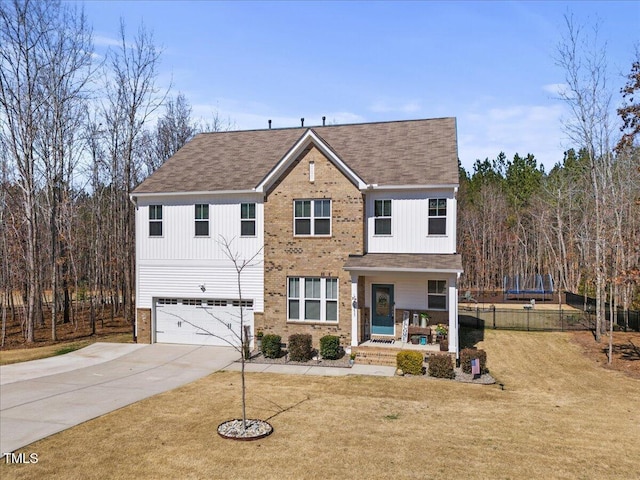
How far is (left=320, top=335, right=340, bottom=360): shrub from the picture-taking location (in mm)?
18016

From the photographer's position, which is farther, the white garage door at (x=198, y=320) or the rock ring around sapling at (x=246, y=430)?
the white garage door at (x=198, y=320)

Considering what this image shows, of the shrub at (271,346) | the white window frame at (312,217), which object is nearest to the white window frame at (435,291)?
the white window frame at (312,217)

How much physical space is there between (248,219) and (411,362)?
30.3ft

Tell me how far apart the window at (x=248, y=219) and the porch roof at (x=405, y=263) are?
4.60 m

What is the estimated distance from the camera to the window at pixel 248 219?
20406mm

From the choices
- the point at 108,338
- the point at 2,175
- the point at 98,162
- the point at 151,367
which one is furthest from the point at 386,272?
the point at 2,175

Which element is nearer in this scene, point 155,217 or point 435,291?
point 435,291

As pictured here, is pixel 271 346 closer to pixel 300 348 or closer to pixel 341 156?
pixel 300 348

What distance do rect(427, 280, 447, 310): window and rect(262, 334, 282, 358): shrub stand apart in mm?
6398

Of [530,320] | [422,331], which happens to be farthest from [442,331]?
[530,320]

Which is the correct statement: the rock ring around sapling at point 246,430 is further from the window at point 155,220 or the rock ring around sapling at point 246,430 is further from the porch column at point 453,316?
the window at point 155,220

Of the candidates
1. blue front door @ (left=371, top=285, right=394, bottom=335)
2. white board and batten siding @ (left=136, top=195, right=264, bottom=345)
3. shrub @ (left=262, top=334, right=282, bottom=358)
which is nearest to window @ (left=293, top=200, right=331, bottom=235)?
white board and batten siding @ (left=136, top=195, right=264, bottom=345)

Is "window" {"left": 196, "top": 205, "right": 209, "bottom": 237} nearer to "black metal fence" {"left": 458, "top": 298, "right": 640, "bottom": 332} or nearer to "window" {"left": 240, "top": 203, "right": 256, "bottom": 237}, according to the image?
"window" {"left": 240, "top": 203, "right": 256, "bottom": 237}

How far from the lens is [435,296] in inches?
759
